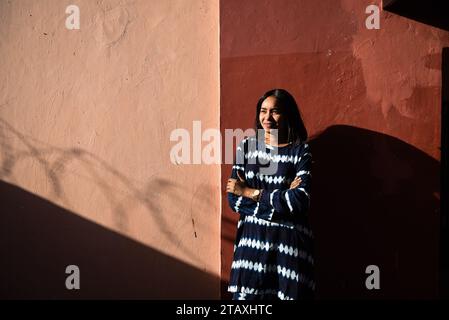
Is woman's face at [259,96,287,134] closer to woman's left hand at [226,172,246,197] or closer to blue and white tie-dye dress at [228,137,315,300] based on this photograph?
blue and white tie-dye dress at [228,137,315,300]

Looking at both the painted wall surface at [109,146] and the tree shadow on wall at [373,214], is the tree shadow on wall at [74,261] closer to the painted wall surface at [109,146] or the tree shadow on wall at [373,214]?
the painted wall surface at [109,146]

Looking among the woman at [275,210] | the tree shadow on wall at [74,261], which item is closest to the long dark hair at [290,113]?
the woman at [275,210]

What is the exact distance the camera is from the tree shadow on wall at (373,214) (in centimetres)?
287

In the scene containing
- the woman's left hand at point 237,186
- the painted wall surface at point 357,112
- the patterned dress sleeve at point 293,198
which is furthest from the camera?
the painted wall surface at point 357,112

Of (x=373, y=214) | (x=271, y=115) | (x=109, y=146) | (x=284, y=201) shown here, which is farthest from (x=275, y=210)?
(x=109, y=146)

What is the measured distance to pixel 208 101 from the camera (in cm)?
303

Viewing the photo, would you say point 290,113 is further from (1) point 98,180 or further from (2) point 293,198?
(1) point 98,180

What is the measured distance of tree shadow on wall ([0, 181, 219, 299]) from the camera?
3125 millimetres

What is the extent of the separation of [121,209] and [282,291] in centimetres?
145

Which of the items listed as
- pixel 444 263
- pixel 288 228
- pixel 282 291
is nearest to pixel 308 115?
pixel 288 228

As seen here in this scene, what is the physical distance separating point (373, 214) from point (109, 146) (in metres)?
2.05

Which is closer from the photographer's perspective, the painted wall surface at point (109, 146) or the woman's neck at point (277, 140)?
Answer: the woman's neck at point (277, 140)

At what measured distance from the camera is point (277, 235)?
2361 mm

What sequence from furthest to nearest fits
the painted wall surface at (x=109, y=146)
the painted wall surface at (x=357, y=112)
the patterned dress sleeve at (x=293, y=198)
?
the painted wall surface at (x=109, y=146) < the painted wall surface at (x=357, y=112) < the patterned dress sleeve at (x=293, y=198)
